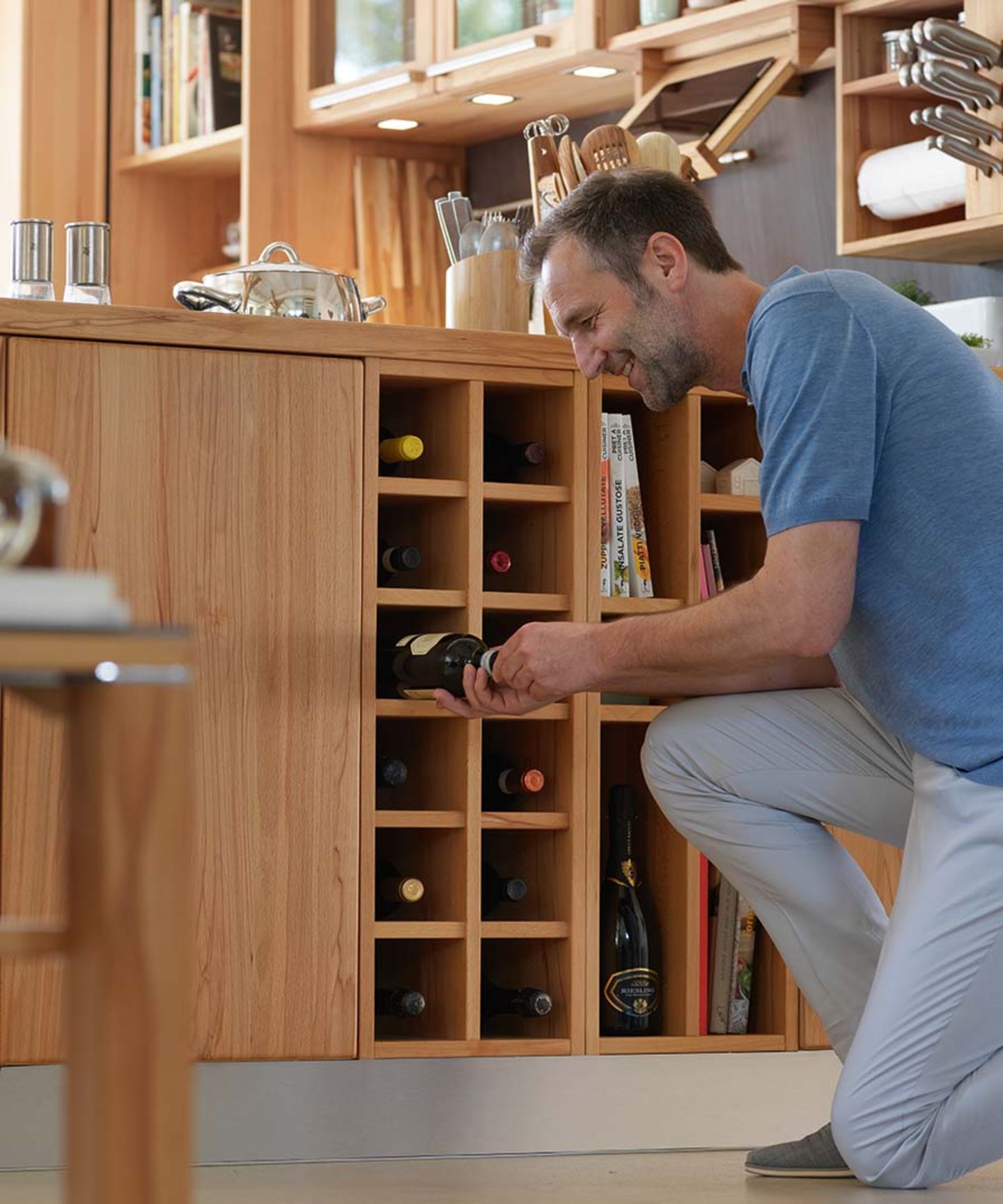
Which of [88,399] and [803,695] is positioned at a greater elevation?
[88,399]

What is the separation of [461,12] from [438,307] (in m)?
0.67

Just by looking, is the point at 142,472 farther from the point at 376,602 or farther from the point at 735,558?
the point at 735,558

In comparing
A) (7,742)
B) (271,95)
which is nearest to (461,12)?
(271,95)

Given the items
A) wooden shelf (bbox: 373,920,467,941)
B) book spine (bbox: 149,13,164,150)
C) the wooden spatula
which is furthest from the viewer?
book spine (bbox: 149,13,164,150)

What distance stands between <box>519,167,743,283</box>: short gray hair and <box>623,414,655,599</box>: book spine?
1.03 ft

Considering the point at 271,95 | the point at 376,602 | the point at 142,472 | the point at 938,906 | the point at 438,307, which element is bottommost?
the point at 938,906

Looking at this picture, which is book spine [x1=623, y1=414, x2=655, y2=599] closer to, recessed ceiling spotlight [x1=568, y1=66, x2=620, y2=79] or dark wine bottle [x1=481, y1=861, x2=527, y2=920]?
dark wine bottle [x1=481, y1=861, x2=527, y2=920]

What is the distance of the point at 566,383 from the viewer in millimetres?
2334

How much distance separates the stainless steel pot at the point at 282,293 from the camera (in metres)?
2.33

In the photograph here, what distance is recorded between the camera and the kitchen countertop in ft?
6.91

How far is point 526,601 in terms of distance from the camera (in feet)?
7.55

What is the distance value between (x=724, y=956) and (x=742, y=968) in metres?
0.03

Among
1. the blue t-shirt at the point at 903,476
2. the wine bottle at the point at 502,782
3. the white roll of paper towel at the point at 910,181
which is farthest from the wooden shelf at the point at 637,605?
the white roll of paper towel at the point at 910,181

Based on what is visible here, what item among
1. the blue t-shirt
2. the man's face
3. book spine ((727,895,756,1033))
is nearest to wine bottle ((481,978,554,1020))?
book spine ((727,895,756,1033))
